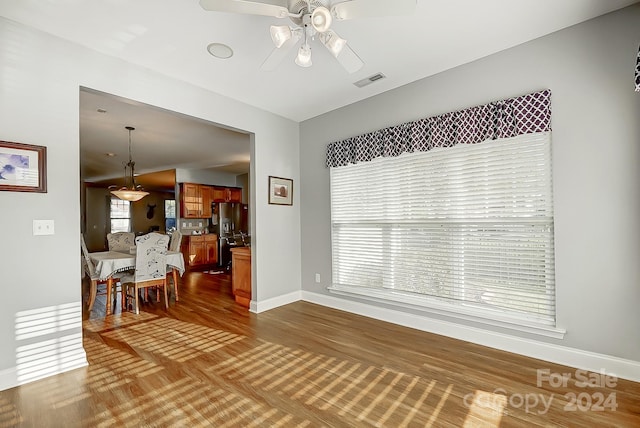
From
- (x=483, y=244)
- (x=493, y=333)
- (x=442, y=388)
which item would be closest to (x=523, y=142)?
(x=483, y=244)

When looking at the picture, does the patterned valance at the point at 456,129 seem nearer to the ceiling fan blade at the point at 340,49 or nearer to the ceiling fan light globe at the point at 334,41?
the ceiling fan blade at the point at 340,49

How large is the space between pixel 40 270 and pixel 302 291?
2.92 meters

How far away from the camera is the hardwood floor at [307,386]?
1767 millimetres

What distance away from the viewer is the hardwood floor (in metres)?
1.77

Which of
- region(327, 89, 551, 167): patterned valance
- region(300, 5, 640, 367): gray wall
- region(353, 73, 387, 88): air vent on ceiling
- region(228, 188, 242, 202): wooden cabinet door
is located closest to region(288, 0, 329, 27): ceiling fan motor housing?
region(353, 73, 387, 88): air vent on ceiling

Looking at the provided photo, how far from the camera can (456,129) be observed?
2.86 meters

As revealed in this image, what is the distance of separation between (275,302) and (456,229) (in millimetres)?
2469

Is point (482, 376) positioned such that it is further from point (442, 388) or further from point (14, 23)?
point (14, 23)

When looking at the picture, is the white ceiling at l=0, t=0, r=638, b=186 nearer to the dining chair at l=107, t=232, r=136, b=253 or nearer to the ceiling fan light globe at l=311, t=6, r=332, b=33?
the ceiling fan light globe at l=311, t=6, r=332, b=33

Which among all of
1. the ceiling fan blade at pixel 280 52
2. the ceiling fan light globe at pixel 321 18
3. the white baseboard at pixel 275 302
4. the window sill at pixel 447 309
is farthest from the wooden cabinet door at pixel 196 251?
the ceiling fan light globe at pixel 321 18

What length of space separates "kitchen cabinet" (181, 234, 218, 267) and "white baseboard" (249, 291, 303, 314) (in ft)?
13.7

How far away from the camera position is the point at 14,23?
2174mm

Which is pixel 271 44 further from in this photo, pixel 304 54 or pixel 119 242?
pixel 119 242

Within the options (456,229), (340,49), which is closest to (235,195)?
(456,229)
